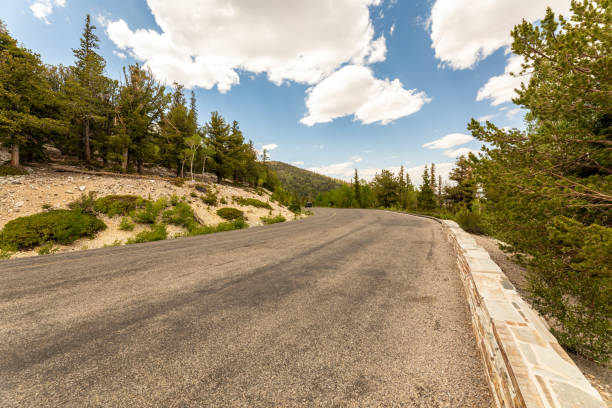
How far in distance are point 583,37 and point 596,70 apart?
0.57 metres

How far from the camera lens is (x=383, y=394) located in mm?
2068

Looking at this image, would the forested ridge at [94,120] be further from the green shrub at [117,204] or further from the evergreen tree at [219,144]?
the green shrub at [117,204]

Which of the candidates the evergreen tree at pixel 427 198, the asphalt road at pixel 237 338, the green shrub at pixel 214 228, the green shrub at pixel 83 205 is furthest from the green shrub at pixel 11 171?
the evergreen tree at pixel 427 198

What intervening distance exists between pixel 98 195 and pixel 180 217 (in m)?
5.66

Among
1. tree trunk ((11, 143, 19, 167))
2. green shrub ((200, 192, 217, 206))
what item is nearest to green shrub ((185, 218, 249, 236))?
green shrub ((200, 192, 217, 206))

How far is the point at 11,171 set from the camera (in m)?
12.8

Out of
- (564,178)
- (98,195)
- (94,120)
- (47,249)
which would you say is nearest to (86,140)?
(94,120)

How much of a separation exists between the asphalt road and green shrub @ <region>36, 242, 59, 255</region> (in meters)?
3.26

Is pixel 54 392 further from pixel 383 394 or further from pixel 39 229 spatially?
pixel 39 229

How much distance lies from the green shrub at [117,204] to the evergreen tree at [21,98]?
20.6ft

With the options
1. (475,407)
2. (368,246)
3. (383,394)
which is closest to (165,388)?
(383,394)

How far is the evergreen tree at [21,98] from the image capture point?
40.6ft

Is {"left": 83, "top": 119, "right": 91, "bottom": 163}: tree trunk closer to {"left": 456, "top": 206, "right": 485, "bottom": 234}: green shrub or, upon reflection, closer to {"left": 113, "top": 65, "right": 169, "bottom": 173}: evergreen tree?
{"left": 113, "top": 65, "right": 169, "bottom": 173}: evergreen tree

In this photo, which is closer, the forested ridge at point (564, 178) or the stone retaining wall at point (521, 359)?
the stone retaining wall at point (521, 359)
